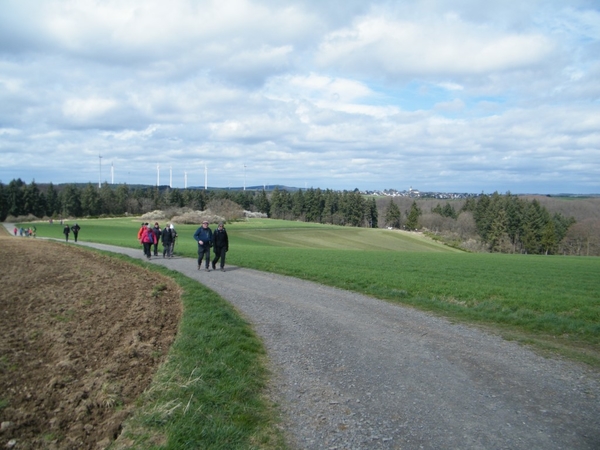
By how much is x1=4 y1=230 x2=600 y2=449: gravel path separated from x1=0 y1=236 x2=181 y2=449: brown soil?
78.1 inches

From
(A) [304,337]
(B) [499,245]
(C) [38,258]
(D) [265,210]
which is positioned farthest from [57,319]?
(D) [265,210]

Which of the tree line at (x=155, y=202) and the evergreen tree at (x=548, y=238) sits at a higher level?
the tree line at (x=155, y=202)

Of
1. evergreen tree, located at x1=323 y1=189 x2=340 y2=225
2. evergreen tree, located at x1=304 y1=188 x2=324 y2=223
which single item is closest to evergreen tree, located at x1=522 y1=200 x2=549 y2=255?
evergreen tree, located at x1=323 y1=189 x2=340 y2=225

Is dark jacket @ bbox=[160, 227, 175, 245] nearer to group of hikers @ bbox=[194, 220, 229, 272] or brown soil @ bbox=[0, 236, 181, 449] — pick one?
group of hikers @ bbox=[194, 220, 229, 272]

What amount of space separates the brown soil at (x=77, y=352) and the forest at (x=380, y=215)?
7983cm

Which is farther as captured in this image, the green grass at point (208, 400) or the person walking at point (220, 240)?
the person walking at point (220, 240)

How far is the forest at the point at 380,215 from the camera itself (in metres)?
90.7

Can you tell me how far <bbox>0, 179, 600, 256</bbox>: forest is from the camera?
9069cm

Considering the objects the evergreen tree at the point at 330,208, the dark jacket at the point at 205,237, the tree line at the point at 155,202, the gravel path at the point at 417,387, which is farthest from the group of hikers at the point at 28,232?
the evergreen tree at the point at 330,208

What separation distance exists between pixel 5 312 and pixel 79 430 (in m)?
7.21

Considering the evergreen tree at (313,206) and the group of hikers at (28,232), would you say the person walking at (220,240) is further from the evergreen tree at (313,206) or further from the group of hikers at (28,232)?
the evergreen tree at (313,206)

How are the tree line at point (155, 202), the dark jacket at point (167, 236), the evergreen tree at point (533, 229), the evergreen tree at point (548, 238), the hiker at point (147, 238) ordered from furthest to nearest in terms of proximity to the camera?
1. the tree line at point (155, 202)
2. the evergreen tree at point (533, 229)
3. the evergreen tree at point (548, 238)
4. the dark jacket at point (167, 236)
5. the hiker at point (147, 238)

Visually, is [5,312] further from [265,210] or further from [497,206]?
[265,210]

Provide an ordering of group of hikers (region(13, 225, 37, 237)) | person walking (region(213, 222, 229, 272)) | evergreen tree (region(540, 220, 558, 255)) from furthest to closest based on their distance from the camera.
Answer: evergreen tree (region(540, 220, 558, 255)) → group of hikers (region(13, 225, 37, 237)) → person walking (region(213, 222, 229, 272))
